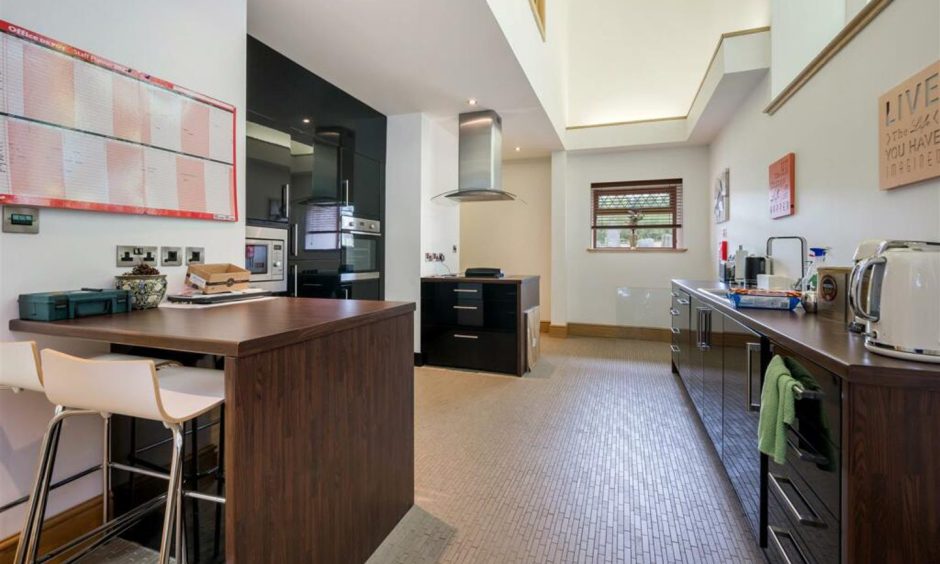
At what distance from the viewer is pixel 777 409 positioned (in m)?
1.22

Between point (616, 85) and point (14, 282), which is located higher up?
point (616, 85)

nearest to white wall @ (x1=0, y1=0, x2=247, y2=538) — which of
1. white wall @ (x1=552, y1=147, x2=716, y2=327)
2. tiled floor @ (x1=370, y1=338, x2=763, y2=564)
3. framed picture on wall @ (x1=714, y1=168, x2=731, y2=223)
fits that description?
tiled floor @ (x1=370, y1=338, x2=763, y2=564)

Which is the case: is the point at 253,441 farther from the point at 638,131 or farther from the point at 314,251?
the point at 638,131

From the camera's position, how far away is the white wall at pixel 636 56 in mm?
5188

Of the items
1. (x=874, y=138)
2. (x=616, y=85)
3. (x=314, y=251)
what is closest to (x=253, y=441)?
(x=314, y=251)

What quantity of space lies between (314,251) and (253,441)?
2.36 metres

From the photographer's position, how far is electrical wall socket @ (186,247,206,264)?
6.13 feet

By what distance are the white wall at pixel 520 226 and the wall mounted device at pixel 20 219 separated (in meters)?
5.23

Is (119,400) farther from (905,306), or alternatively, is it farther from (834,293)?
(834,293)

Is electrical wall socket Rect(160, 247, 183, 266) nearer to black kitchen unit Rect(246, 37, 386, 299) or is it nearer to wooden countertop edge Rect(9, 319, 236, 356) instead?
wooden countertop edge Rect(9, 319, 236, 356)

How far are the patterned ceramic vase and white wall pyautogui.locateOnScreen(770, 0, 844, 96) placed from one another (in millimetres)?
3675

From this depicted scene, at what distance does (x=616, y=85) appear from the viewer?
5566mm

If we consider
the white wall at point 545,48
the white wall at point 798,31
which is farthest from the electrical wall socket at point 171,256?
the white wall at point 798,31

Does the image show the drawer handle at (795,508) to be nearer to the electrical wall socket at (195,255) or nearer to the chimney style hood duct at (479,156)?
the electrical wall socket at (195,255)
